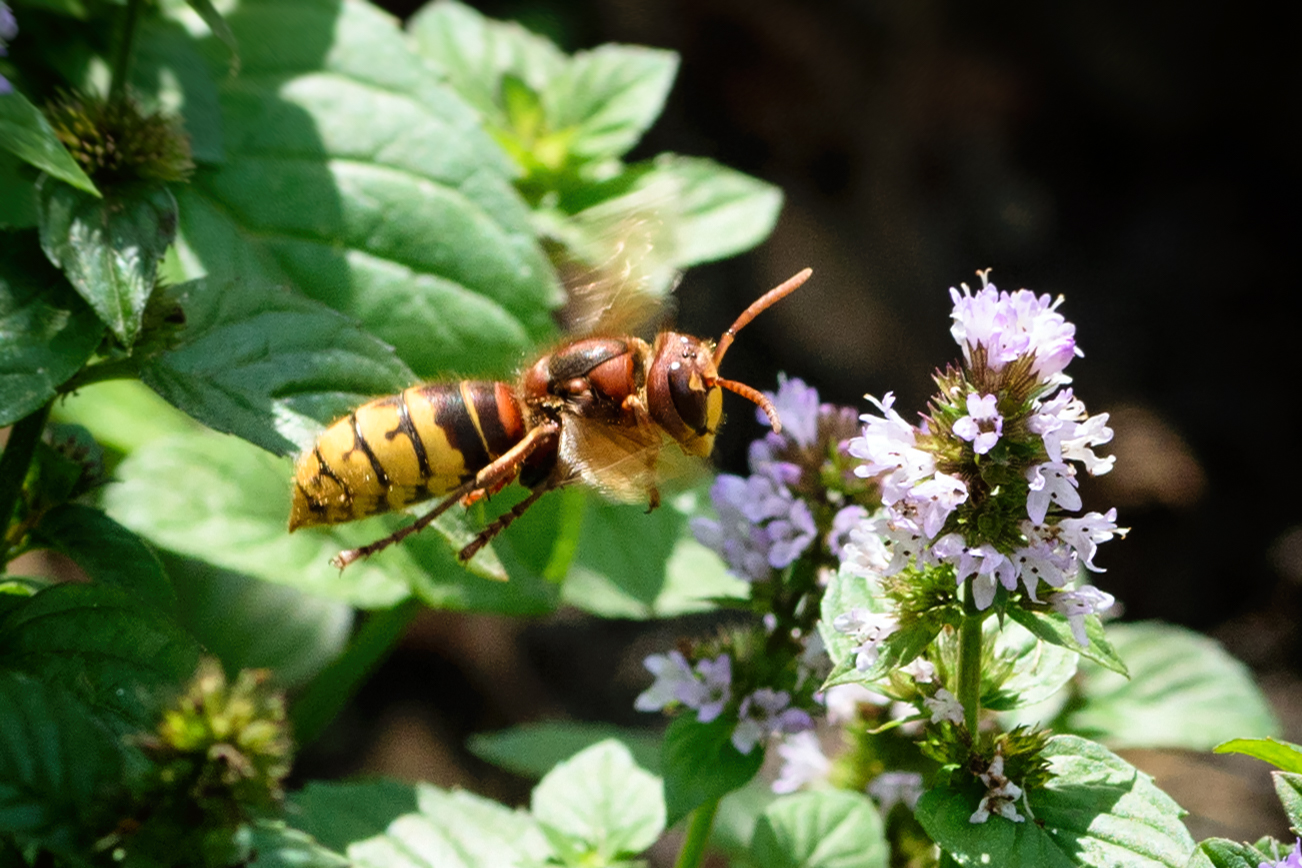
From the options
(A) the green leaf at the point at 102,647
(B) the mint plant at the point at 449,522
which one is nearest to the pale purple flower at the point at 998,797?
(B) the mint plant at the point at 449,522

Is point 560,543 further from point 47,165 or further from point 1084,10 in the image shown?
point 1084,10

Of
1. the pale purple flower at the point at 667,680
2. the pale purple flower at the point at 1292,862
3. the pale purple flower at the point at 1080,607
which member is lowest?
the pale purple flower at the point at 667,680

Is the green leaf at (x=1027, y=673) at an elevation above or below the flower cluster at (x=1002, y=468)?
below

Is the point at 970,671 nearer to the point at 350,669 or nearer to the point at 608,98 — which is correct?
the point at 350,669

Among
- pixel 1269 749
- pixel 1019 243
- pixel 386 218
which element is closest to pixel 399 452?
pixel 386 218

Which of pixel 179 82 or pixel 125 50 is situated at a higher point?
pixel 125 50

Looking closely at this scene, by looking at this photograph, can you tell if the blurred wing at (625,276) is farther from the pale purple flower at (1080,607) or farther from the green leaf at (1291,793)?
the green leaf at (1291,793)
